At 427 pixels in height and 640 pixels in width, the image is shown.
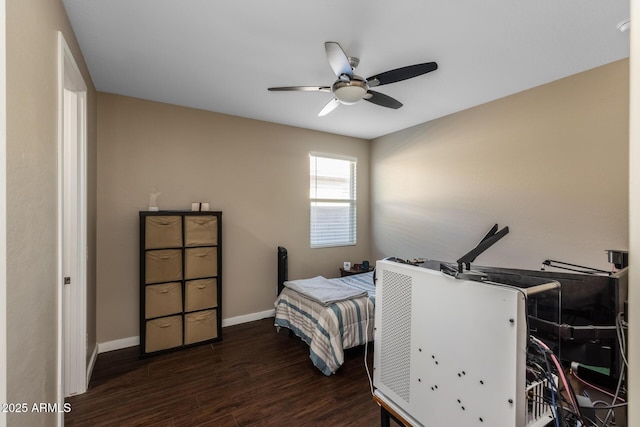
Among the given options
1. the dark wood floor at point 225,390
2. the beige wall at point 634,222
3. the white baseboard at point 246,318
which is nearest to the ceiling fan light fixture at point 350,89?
the beige wall at point 634,222

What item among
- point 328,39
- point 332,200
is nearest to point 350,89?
point 328,39

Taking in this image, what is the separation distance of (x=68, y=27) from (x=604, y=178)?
164 inches

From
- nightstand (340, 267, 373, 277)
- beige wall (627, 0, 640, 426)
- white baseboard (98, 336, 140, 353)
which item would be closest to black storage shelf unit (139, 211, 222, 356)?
white baseboard (98, 336, 140, 353)

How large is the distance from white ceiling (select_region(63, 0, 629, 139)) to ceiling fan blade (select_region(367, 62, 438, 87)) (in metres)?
0.27

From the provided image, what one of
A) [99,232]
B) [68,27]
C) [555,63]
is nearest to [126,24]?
[68,27]

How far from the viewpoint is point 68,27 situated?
1.82 m

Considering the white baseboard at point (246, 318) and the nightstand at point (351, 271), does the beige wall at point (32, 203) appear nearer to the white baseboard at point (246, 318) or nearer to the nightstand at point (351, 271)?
the white baseboard at point (246, 318)

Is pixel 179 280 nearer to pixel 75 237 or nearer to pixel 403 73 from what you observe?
pixel 75 237

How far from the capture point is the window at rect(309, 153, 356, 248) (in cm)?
429

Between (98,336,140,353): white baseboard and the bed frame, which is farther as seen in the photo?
the bed frame

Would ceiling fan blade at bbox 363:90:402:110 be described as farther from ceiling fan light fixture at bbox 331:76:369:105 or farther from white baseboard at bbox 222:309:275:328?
white baseboard at bbox 222:309:275:328

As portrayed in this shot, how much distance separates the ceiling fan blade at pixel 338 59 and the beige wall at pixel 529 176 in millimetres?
2064

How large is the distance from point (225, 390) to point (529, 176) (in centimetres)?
343

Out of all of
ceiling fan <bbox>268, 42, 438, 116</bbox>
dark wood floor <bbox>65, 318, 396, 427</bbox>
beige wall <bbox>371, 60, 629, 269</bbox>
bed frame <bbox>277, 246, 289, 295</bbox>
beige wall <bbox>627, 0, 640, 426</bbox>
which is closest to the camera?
beige wall <bbox>627, 0, 640, 426</bbox>
